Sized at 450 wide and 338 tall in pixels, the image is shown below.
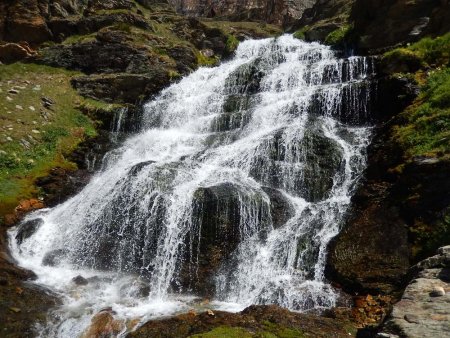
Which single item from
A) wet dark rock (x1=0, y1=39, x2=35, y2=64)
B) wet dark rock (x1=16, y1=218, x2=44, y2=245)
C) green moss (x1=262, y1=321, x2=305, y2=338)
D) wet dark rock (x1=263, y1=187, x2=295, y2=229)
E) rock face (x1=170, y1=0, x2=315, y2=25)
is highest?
rock face (x1=170, y1=0, x2=315, y2=25)

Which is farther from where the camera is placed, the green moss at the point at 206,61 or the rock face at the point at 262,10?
the rock face at the point at 262,10

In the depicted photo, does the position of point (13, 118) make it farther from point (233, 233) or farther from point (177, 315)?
point (177, 315)

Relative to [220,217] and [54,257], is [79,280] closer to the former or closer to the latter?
[54,257]

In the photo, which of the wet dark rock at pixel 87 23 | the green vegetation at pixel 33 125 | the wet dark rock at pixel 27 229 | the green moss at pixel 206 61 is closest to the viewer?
the wet dark rock at pixel 27 229

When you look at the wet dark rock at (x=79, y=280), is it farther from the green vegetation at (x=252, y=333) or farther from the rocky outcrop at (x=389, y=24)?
the rocky outcrop at (x=389, y=24)

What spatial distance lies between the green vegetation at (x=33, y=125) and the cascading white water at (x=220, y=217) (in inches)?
85.5

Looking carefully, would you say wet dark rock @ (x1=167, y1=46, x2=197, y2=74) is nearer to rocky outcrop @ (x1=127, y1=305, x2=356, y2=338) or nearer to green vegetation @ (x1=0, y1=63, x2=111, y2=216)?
green vegetation @ (x1=0, y1=63, x2=111, y2=216)

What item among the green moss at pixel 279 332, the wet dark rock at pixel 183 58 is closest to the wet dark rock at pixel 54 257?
the green moss at pixel 279 332

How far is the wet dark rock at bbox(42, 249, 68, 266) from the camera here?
1398 cm

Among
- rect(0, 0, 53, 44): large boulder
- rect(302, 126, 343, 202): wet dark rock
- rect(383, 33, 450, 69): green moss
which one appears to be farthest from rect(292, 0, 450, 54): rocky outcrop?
rect(0, 0, 53, 44): large boulder

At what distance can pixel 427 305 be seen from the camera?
6188 mm

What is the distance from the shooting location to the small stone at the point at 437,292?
629cm

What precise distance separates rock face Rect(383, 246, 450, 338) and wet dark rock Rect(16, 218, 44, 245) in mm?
13142

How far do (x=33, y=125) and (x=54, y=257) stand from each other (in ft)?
31.1
